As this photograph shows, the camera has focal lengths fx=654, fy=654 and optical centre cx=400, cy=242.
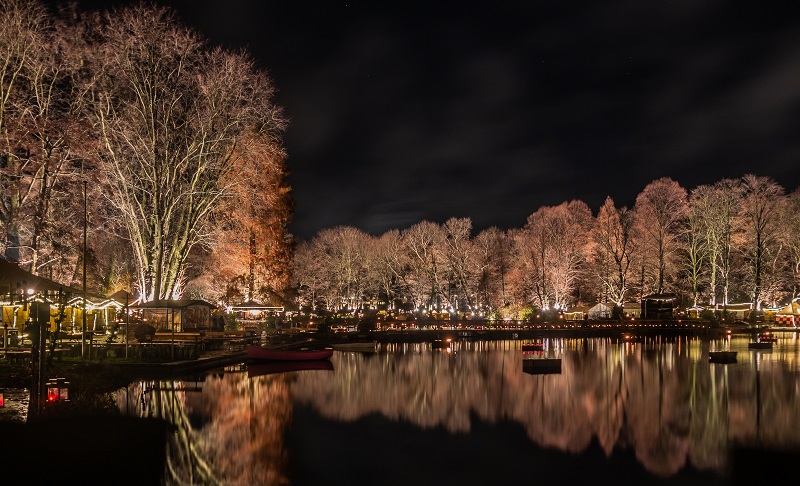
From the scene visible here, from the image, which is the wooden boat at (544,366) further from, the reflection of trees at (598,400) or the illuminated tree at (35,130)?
the illuminated tree at (35,130)

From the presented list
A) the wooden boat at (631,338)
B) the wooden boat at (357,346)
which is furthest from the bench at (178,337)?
the wooden boat at (631,338)

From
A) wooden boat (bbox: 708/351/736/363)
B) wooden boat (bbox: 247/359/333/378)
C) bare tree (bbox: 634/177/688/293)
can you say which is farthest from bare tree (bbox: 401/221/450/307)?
wooden boat (bbox: 708/351/736/363)

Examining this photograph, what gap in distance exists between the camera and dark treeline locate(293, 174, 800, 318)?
75.1 meters

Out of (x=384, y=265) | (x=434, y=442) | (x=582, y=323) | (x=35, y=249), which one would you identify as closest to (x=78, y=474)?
(x=434, y=442)

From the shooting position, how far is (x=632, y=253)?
7806 centimetres

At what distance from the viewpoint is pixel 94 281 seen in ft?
177

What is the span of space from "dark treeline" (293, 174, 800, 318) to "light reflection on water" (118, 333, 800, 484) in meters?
33.6

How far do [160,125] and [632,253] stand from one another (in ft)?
188

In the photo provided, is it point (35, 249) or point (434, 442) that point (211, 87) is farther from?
point (434, 442)

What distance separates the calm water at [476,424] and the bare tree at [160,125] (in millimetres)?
11706

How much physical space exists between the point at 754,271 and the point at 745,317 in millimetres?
5803

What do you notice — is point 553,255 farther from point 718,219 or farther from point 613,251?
point 718,219

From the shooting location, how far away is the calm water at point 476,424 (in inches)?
664

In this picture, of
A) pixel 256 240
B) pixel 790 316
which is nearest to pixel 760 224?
pixel 790 316
